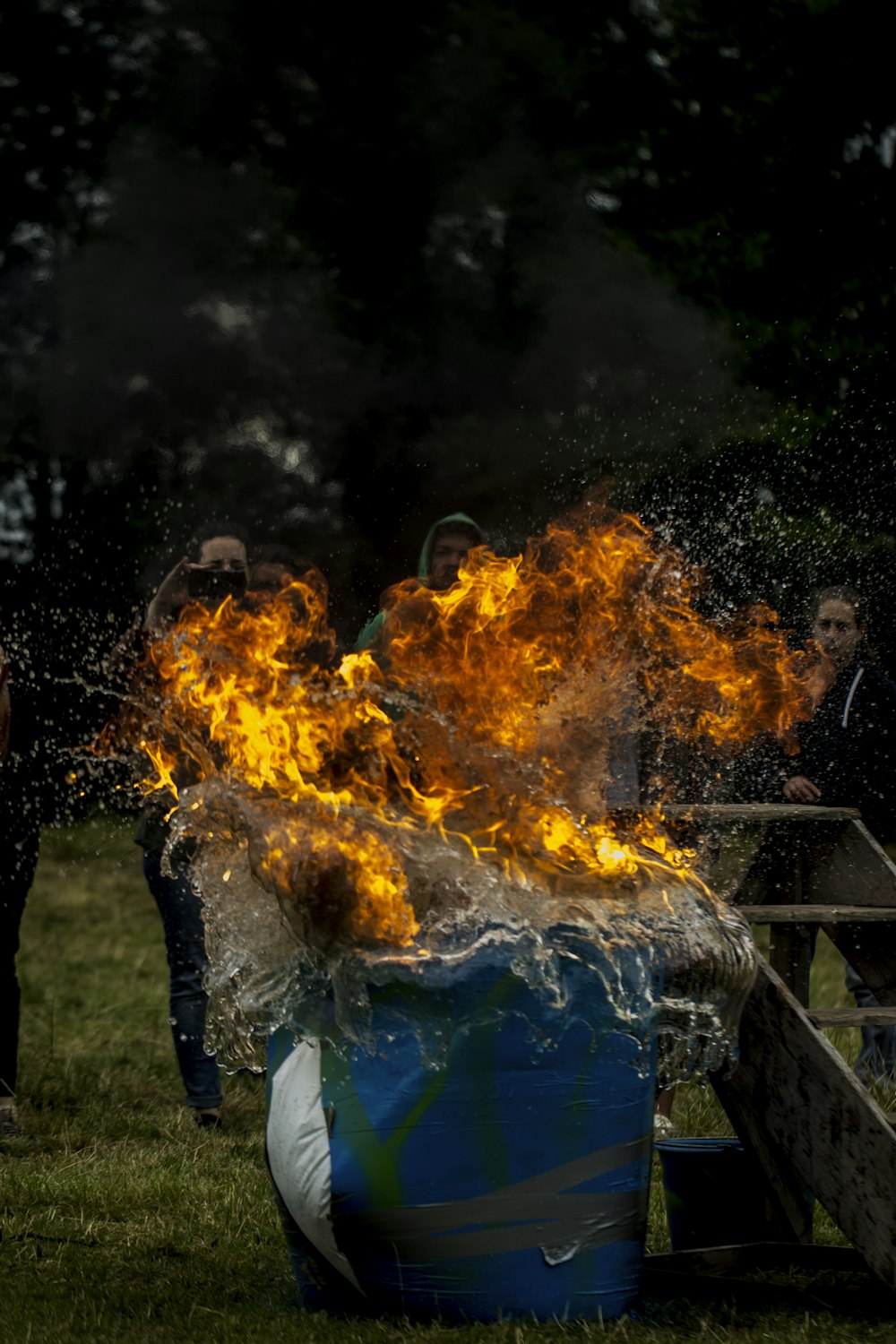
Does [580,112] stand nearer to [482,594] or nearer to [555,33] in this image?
[555,33]

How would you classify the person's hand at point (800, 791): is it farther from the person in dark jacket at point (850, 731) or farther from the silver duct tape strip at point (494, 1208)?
the silver duct tape strip at point (494, 1208)

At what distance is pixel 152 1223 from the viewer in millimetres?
4051

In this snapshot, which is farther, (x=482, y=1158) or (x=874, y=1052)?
(x=874, y=1052)

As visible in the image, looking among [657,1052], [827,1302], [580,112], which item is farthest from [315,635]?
[580,112]

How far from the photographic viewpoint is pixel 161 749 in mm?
3814

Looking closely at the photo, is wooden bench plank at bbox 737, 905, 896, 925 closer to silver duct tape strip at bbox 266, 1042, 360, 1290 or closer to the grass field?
the grass field

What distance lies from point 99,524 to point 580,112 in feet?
22.2

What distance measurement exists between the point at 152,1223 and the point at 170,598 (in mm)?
2026

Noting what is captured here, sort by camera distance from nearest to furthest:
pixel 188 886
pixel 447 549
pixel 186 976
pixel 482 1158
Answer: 1. pixel 482 1158
2. pixel 447 549
3. pixel 188 886
4. pixel 186 976

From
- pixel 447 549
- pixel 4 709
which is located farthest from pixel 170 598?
pixel 447 549

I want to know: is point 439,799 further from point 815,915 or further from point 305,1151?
point 815,915

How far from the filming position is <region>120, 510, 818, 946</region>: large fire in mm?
3188

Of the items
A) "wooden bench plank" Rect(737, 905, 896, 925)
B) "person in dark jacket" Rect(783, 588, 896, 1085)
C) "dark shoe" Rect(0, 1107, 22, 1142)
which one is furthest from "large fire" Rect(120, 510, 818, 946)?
"dark shoe" Rect(0, 1107, 22, 1142)

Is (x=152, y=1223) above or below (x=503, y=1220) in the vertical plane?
below
